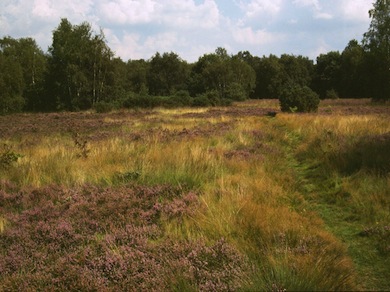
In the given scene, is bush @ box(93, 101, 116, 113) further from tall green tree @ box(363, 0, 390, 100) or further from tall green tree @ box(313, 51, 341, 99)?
tall green tree @ box(313, 51, 341, 99)

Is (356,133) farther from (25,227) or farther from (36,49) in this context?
(36,49)

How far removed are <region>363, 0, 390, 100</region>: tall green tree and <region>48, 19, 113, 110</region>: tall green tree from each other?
114 ft

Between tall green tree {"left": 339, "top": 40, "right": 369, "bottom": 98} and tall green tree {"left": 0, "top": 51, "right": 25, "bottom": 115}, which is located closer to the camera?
tall green tree {"left": 0, "top": 51, "right": 25, "bottom": 115}

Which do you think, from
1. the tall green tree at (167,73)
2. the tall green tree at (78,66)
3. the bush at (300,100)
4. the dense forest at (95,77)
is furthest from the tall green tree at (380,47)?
the tall green tree at (167,73)

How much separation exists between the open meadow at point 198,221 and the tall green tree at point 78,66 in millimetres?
37962

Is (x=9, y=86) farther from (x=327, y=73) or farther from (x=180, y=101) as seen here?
(x=327, y=73)

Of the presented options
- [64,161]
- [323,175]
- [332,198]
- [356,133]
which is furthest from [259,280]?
[356,133]

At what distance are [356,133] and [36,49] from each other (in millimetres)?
61526

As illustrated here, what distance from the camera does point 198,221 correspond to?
514 centimetres

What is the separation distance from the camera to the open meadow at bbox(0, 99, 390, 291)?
3.72m

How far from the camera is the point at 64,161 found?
970 centimetres

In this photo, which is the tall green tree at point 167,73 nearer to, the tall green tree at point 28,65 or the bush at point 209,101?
the tall green tree at point 28,65

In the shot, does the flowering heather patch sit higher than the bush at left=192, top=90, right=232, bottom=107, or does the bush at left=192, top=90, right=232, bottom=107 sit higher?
the bush at left=192, top=90, right=232, bottom=107

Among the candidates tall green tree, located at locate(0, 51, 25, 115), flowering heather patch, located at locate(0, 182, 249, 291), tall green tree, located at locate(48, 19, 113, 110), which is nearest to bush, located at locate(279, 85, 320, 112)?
flowering heather patch, located at locate(0, 182, 249, 291)
